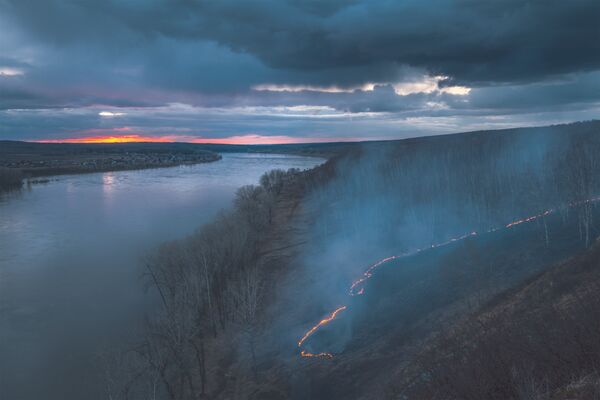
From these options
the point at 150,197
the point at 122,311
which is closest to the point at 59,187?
the point at 150,197

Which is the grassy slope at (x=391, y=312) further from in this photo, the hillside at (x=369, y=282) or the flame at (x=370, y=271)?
the flame at (x=370, y=271)

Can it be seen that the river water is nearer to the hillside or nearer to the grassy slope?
the hillside

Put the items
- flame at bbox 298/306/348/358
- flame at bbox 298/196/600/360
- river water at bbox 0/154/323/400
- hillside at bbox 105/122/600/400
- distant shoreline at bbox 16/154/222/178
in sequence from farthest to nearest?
distant shoreline at bbox 16/154/222/178 → flame at bbox 298/196/600/360 → flame at bbox 298/306/348/358 → river water at bbox 0/154/323/400 → hillside at bbox 105/122/600/400

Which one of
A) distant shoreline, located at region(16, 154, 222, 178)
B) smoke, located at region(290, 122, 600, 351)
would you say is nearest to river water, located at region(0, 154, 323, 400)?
smoke, located at region(290, 122, 600, 351)

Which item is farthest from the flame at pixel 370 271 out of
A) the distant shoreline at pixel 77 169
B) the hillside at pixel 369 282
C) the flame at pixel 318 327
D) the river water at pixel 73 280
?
the distant shoreline at pixel 77 169

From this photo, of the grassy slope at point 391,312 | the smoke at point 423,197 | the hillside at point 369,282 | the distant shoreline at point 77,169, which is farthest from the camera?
the distant shoreline at point 77,169

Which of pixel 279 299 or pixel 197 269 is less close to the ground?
pixel 197 269

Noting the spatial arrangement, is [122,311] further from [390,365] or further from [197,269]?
[390,365]

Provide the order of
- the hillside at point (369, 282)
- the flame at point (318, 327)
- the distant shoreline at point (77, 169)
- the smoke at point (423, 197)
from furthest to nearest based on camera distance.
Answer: the distant shoreline at point (77, 169)
the smoke at point (423, 197)
the flame at point (318, 327)
the hillside at point (369, 282)
